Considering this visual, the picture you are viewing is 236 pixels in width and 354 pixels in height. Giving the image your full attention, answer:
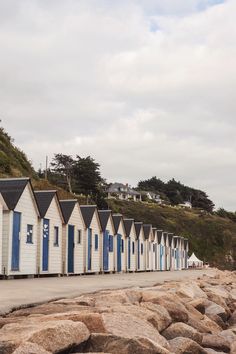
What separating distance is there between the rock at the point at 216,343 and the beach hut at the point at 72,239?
20.0m

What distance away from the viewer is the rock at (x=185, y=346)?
9.48 m

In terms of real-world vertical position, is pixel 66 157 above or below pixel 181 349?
above

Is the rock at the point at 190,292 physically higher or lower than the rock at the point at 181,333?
higher

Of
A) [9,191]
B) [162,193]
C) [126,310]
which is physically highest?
[162,193]

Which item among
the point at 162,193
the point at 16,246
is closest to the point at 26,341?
the point at 16,246

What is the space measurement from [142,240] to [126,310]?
134 ft

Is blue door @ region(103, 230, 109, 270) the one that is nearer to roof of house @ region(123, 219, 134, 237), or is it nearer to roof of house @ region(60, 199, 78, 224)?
roof of house @ region(123, 219, 134, 237)

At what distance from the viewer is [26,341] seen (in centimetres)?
691

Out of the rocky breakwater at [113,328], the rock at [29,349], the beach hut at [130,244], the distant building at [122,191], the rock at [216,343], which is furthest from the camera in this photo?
the distant building at [122,191]

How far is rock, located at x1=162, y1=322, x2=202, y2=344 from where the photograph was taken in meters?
10.5

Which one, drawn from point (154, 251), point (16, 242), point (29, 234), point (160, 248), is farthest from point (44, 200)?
point (160, 248)

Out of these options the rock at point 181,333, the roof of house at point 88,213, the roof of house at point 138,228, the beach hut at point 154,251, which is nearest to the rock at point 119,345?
the rock at point 181,333

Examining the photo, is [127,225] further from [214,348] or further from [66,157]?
[66,157]

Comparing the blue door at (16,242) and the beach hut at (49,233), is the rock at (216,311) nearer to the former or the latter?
the blue door at (16,242)
